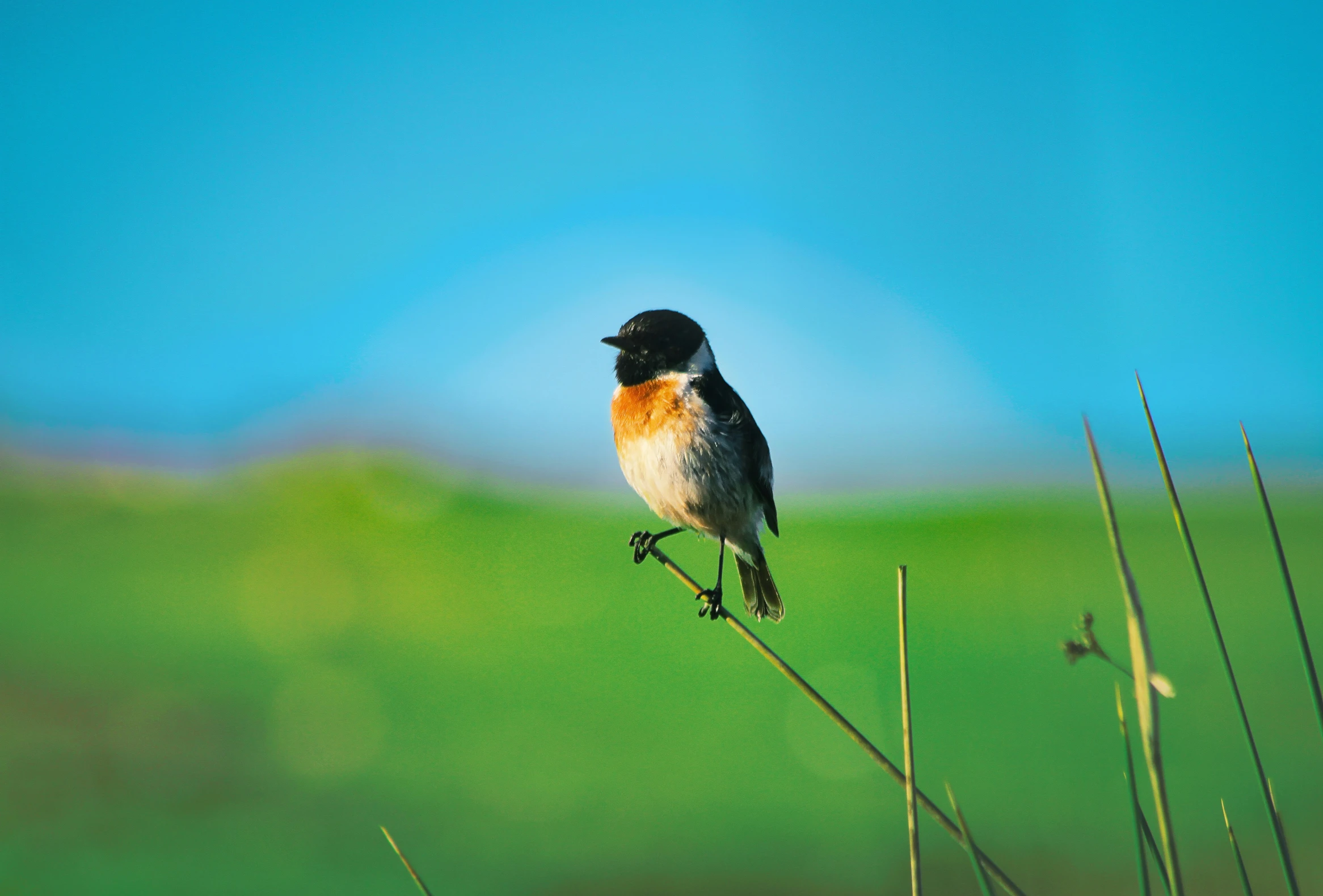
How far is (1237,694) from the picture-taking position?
80cm

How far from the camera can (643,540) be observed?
2.09 m

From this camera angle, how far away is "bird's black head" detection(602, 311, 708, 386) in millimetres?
2242

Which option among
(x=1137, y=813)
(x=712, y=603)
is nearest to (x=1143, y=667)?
(x=1137, y=813)

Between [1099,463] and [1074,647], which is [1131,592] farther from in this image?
[1074,647]

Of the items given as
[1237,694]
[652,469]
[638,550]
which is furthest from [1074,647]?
[652,469]

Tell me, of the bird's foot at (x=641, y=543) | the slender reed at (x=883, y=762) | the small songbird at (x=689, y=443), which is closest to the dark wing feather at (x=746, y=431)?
the small songbird at (x=689, y=443)

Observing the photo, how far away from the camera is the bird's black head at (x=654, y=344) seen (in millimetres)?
2242

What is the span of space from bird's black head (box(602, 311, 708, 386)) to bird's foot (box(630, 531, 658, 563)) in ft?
1.44

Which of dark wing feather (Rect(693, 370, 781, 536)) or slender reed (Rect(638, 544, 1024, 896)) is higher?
dark wing feather (Rect(693, 370, 781, 536))

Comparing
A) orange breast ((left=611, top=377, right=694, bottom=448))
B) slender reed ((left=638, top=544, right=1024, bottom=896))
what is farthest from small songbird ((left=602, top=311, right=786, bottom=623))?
slender reed ((left=638, top=544, right=1024, bottom=896))

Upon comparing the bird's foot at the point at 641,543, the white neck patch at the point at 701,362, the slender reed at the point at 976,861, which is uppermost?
the white neck patch at the point at 701,362

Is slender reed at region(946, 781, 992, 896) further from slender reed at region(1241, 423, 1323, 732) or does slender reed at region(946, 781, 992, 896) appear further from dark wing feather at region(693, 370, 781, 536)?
dark wing feather at region(693, 370, 781, 536)

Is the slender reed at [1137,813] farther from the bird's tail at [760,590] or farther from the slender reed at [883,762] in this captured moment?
the bird's tail at [760,590]

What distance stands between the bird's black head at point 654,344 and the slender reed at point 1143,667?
63.4 inches
